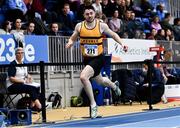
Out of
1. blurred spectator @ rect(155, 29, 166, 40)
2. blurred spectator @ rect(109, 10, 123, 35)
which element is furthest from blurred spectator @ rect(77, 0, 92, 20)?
blurred spectator @ rect(155, 29, 166, 40)

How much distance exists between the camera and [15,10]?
16500mm

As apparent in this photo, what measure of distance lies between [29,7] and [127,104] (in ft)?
13.9

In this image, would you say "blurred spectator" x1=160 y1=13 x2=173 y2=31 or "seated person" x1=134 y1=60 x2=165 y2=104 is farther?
"blurred spectator" x1=160 y1=13 x2=173 y2=31

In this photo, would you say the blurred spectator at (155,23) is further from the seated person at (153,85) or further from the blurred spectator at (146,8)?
the seated person at (153,85)

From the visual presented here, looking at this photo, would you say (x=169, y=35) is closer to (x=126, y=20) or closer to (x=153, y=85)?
(x=126, y=20)

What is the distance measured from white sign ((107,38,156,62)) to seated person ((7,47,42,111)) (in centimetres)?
426

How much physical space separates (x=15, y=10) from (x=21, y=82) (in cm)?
333

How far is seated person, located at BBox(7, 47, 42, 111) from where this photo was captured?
1350cm

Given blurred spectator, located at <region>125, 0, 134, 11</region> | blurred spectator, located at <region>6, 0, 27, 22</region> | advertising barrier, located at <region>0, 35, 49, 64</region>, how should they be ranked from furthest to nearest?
1. blurred spectator, located at <region>125, 0, 134, 11</region>
2. blurred spectator, located at <region>6, 0, 27, 22</region>
3. advertising barrier, located at <region>0, 35, 49, 64</region>

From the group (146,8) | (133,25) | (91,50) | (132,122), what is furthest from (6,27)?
(146,8)

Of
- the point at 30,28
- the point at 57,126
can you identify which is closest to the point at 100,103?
the point at 30,28

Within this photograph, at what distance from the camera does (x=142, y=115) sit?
40.9 ft

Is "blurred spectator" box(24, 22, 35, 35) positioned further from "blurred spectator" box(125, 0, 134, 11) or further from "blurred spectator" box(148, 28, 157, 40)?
"blurred spectator" box(125, 0, 134, 11)

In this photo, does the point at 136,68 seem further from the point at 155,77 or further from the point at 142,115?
the point at 142,115
